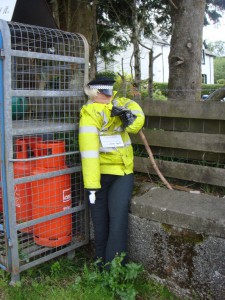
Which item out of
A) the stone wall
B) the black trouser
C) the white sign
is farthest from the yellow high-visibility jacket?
the white sign

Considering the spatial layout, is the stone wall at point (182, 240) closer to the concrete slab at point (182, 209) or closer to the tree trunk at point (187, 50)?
the concrete slab at point (182, 209)

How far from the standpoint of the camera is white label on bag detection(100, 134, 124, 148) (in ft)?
10.6

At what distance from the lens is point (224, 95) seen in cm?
405

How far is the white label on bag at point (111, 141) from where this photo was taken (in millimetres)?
3236

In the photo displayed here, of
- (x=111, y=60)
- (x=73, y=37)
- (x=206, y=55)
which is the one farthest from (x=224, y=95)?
(x=206, y=55)

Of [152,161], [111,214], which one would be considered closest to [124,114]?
[152,161]

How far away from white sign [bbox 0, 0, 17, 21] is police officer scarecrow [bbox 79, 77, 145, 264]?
36.5 inches

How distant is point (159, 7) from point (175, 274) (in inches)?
286

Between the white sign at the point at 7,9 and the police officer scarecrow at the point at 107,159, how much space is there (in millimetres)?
928

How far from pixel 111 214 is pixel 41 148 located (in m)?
0.88

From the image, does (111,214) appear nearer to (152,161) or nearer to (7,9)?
(152,161)

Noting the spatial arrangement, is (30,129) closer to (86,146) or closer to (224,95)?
(86,146)

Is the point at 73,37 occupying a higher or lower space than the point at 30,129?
higher

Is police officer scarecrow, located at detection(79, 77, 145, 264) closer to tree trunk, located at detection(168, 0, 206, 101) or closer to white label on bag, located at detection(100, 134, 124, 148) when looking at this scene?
white label on bag, located at detection(100, 134, 124, 148)
